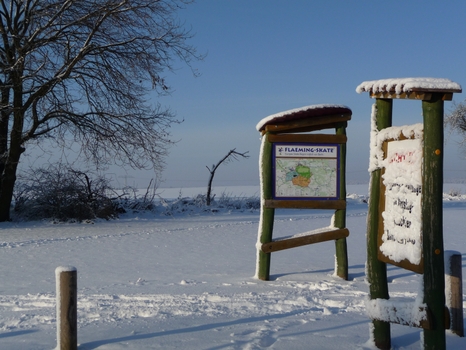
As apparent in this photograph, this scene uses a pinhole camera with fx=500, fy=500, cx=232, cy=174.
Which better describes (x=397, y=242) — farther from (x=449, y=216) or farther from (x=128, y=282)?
(x=449, y=216)

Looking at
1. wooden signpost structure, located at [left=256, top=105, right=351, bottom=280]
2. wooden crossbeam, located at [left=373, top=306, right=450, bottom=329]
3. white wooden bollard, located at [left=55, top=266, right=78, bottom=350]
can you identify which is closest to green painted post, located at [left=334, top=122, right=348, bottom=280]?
wooden signpost structure, located at [left=256, top=105, right=351, bottom=280]

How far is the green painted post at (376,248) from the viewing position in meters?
4.17

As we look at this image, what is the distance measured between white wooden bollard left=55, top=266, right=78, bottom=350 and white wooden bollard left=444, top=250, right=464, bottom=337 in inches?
132

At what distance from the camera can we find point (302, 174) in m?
7.66

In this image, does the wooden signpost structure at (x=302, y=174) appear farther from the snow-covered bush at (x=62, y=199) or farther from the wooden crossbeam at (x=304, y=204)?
the snow-covered bush at (x=62, y=199)

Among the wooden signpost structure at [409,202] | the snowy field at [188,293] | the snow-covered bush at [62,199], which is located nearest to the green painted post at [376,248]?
the wooden signpost structure at [409,202]

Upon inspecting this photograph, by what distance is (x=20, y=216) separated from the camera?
53.4 ft

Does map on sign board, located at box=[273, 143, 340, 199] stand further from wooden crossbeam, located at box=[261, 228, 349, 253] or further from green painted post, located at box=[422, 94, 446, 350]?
green painted post, located at box=[422, 94, 446, 350]

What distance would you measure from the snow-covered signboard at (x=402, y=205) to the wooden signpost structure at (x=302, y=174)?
3382mm

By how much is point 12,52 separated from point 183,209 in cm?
813

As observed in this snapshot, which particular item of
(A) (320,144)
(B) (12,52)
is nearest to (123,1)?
(B) (12,52)

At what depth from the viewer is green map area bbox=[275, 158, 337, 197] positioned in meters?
7.59

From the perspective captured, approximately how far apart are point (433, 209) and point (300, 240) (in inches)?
157

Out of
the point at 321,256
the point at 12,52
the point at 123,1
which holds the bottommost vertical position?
the point at 321,256
